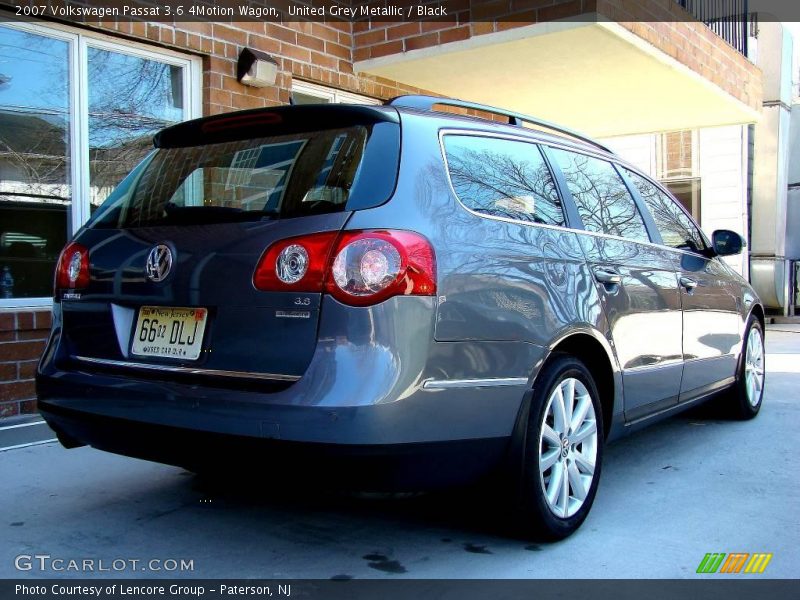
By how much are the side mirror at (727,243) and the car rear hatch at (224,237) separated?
10.2 feet

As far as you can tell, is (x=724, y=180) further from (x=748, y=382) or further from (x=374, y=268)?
(x=374, y=268)

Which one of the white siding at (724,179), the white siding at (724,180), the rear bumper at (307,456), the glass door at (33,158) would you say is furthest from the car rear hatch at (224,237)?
the white siding at (724,179)

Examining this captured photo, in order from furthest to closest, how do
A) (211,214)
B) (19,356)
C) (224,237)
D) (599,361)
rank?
(19,356)
(599,361)
(211,214)
(224,237)

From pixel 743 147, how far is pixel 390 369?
14.8 meters

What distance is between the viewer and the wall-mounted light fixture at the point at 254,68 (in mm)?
7098

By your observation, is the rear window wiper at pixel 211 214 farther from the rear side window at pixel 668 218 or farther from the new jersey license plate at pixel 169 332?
the rear side window at pixel 668 218

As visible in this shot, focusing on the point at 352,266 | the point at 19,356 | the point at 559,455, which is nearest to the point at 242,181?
the point at 352,266

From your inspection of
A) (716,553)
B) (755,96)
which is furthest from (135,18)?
(755,96)

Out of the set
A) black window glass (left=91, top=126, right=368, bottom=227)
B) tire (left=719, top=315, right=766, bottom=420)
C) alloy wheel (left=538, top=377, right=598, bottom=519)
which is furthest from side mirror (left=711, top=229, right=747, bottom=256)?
black window glass (left=91, top=126, right=368, bottom=227)

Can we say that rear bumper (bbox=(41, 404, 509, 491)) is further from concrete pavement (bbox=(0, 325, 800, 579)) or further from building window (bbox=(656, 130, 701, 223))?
building window (bbox=(656, 130, 701, 223))

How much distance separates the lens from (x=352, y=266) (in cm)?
279

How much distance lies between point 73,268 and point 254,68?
13.5 feet

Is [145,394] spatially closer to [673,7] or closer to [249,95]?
[249,95]

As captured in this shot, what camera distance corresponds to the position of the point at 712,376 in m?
5.13
